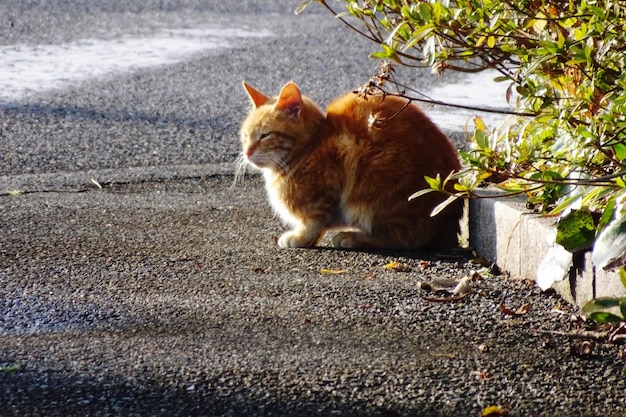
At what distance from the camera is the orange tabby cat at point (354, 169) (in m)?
4.75

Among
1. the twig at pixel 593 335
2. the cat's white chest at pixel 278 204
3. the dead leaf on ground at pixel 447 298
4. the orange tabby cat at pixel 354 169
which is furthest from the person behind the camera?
the cat's white chest at pixel 278 204

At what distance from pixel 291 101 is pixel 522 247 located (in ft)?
4.98

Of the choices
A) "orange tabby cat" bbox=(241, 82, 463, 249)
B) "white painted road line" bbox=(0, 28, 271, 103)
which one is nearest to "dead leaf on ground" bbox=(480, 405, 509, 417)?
"orange tabby cat" bbox=(241, 82, 463, 249)

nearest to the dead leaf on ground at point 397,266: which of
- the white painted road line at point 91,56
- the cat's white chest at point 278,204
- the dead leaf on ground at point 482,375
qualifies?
the cat's white chest at point 278,204

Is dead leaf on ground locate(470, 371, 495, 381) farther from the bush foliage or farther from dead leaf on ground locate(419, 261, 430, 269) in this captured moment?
dead leaf on ground locate(419, 261, 430, 269)

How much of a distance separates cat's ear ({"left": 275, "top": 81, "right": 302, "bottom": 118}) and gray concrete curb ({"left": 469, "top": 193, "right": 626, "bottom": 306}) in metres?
1.01

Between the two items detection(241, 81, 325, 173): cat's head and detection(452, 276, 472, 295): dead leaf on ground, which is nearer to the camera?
detection(452, 276, 472, 295): dead leaf on ground

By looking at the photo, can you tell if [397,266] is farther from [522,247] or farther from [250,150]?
[250,150]

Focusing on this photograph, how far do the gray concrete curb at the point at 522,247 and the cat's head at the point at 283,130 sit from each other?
92cm

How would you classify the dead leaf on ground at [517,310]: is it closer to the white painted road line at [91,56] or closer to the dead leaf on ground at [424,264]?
the dead leaf on ground at [424,264]

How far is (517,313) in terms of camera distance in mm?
3723

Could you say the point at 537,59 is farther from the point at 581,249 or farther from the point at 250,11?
the point at 250,11

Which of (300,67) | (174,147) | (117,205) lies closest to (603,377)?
(117,205)

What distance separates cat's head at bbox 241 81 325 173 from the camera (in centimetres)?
502
